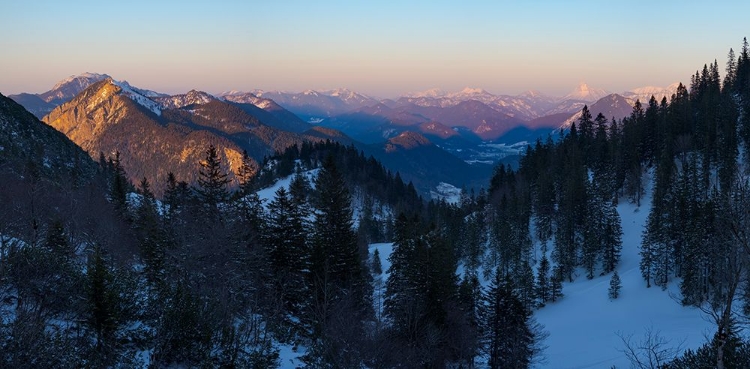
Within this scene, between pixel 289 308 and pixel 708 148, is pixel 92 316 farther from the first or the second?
pixel 708 148

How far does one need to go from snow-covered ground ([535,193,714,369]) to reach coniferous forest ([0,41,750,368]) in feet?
7.01

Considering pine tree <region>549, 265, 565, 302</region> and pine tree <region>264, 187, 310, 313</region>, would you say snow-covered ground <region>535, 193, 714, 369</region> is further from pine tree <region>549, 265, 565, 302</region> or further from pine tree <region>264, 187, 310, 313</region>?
pine tree <region>264, 187, 310, 313</region>

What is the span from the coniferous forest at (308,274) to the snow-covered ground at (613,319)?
2.14 meters

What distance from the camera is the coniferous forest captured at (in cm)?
1848

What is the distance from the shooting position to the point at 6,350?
13.1 meters

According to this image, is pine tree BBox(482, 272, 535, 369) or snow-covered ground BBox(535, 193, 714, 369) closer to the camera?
pine tree BBox(482, 272, 535, 369)

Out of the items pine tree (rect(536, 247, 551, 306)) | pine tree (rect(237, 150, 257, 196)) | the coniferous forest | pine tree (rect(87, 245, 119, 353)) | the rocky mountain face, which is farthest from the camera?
the rocky mountain face

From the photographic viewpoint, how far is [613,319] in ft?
187

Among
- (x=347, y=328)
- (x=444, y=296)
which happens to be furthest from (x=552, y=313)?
(x=347, y=328)

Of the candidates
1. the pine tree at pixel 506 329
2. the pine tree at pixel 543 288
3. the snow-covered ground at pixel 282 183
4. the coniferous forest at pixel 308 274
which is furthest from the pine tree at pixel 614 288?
the snow-covered ground at pixel 282 183

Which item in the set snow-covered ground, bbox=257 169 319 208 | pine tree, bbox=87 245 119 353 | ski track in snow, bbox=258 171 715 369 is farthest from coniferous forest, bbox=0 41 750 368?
snow-covered ground, bbox=257 169 319 208

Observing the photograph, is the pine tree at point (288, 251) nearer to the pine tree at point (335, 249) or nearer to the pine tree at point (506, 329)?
the pine tree at point (335, 249)

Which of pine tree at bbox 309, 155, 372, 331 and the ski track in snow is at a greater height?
pine tree at bbox 309, 155, 372, 331

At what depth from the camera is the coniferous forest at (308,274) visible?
60.6 ft
